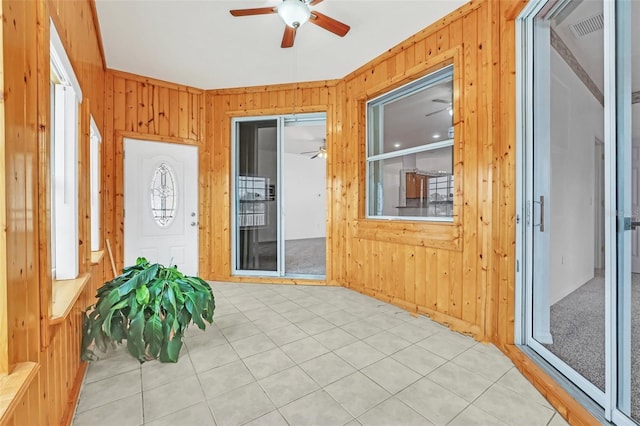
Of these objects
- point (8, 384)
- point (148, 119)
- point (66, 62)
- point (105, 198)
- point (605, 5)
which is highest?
point (148, 119)

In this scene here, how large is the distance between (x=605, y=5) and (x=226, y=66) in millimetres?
3320

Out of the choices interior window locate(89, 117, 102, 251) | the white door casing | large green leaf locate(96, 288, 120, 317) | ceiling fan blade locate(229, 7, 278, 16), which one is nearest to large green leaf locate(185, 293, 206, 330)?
large green leaf locate(96, 288, 120, 317)

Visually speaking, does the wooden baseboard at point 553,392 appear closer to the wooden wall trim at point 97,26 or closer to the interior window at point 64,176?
the interior window at point 64,176

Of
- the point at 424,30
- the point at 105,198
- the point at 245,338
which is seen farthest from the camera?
the point at 105,198

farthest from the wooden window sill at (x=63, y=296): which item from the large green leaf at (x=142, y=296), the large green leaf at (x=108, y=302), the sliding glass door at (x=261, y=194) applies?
the sliding glass door at (x=261, y=194)

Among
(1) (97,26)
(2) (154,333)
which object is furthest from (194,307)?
(1) (97,26)

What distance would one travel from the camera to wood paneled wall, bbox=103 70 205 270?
3598mm

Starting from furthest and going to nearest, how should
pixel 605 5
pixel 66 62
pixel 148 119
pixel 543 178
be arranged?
pixel 148 119
pixel 543 178
pixel 66 62
pixel 605 5

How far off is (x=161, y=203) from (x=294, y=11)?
2976mm

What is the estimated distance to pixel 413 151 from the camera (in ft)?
10.0

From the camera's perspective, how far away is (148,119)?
3824 mm

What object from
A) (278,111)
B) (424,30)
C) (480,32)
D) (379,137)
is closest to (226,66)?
(278,111)

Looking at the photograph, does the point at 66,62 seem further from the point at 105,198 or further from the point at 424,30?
the point at 424,30

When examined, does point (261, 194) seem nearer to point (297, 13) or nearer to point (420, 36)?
point (297, 13)
